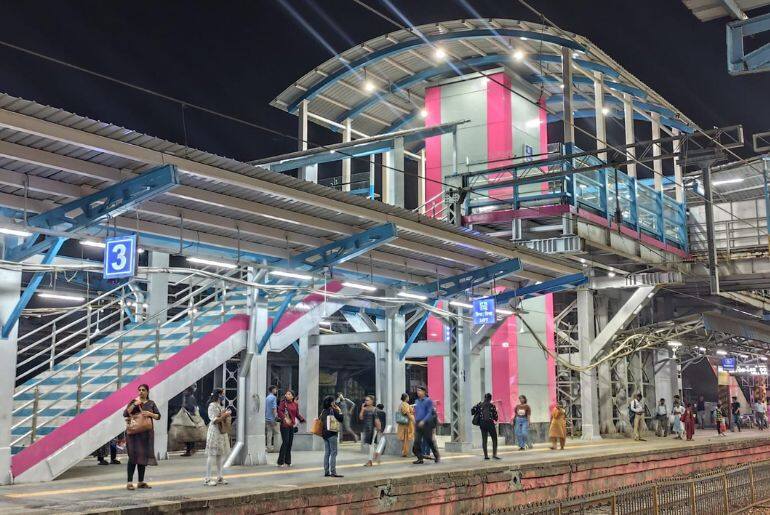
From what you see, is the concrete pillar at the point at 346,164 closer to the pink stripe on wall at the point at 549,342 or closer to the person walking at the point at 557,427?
the pink stripe on wall at the point at 549,342

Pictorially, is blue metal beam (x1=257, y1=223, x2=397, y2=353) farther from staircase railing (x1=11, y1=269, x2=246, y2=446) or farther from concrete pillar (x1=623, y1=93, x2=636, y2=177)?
concrete pillar (x1=623, y1=93, x2=636, y2=177)

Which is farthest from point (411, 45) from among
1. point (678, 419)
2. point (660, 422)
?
point (660, 422)

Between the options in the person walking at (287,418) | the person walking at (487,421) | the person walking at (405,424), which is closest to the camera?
the person walking at (287,418)

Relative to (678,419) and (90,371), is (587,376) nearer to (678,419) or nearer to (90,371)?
(678,419)

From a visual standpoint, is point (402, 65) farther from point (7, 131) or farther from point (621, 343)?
point (7, 131)

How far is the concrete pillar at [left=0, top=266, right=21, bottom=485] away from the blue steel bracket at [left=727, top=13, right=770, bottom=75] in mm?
11136

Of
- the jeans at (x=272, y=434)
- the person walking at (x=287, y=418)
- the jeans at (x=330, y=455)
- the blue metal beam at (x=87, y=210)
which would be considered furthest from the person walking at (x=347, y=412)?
the blue metal beam at (x=87, y=210)

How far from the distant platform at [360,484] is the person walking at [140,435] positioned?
1.23 ft

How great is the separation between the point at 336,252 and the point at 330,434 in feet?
11.6

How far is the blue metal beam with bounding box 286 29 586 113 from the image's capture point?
74.9 ft

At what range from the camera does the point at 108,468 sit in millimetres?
15273

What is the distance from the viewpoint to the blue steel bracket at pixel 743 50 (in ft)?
39.5

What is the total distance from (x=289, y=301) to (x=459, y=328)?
5414 mm

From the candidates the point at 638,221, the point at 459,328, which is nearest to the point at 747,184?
the point at 638,221
